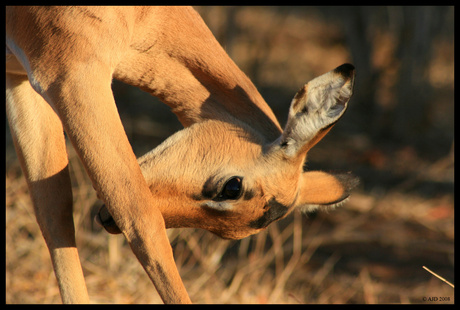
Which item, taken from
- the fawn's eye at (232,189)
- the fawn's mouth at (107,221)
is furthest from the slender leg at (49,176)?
the fawn's eye at (232,189)

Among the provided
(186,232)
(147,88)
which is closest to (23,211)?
(186,232)

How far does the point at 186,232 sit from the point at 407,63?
4.73 metres

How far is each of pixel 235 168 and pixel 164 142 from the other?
0.36m

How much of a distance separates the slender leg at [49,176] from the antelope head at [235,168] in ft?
1.40

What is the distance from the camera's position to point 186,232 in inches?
209

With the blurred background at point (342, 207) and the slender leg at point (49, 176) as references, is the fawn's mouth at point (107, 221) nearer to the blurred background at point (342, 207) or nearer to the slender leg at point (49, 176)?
the slender leg at point (49, 176)

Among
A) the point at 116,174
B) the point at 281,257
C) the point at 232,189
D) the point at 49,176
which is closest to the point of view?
the point at 116,174

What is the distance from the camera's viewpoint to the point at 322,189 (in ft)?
10.8

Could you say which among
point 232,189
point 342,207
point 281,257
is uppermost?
point 232,189

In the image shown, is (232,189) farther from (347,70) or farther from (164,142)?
(347,70)

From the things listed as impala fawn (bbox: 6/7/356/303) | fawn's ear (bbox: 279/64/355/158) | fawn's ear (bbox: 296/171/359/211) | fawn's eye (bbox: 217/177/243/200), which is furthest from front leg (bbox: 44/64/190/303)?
fawn's ear (bbox: 296/171/359/211)

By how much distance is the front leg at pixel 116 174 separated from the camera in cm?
254

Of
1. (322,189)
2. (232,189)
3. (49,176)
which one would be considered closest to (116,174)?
(232,189)

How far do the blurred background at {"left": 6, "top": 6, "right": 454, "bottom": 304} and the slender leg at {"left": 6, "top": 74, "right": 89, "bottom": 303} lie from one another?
142 cm
